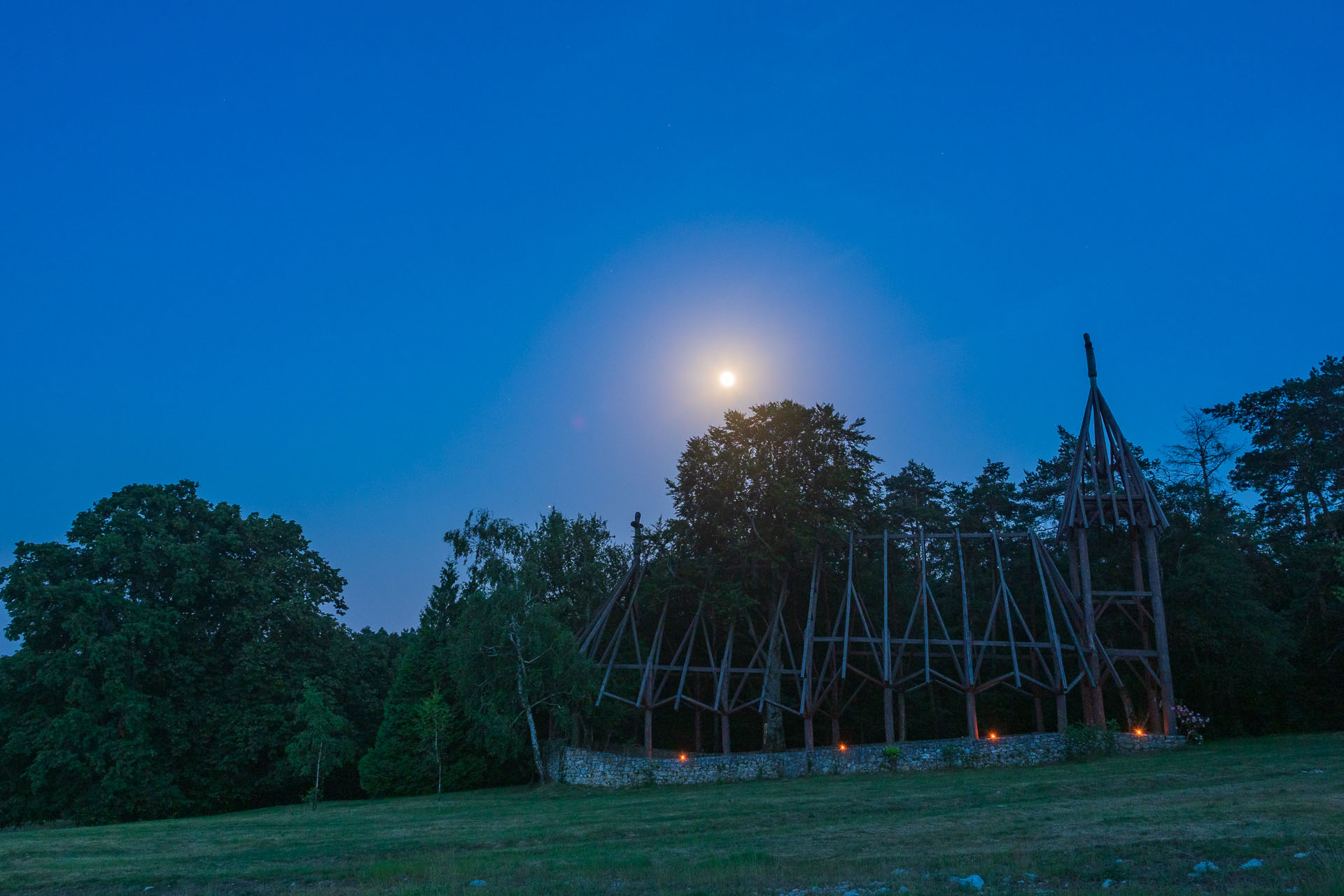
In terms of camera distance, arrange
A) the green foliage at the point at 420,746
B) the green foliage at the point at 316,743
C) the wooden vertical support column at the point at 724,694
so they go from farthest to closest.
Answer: the green foliage at the point at 420,746, the green foliage at the point at 316,743, the wooden vertical support column at the point at 724,694

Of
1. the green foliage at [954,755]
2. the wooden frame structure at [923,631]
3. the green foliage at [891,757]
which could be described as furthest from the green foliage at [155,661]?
the green foliage at [954,755]

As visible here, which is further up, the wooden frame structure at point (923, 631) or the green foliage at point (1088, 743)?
the wooden frame structure at point (923, 631)

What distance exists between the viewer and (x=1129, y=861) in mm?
11234

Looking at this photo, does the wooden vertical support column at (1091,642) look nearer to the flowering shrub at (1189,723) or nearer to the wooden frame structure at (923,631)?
the wooden frame structure at (923,631)

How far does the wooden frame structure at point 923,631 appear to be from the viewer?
112ft

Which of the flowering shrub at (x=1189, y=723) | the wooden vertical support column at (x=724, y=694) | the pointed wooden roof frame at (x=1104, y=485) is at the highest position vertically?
the pointed wooden roof frame at (x=1104, y=485)

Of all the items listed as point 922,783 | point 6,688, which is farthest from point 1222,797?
point 6,688

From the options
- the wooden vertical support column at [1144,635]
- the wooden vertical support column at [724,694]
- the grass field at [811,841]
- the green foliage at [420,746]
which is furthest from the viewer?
the green foliage at [420,746]

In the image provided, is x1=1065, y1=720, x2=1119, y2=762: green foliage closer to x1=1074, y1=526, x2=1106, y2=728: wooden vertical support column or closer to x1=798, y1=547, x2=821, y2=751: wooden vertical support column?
x1=1074, y1=526, x2=1106, y2=728: wooden vertical support column

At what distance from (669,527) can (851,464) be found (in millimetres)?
8855

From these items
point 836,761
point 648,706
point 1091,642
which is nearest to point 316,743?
point 648,706

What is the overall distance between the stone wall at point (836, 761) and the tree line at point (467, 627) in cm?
320

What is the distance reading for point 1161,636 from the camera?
1330 inches

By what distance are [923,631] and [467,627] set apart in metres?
19.5
